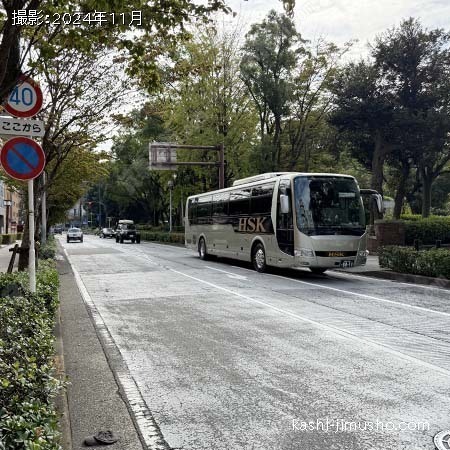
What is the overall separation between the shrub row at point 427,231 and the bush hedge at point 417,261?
32.1 feet

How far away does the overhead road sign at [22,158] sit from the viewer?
664cm

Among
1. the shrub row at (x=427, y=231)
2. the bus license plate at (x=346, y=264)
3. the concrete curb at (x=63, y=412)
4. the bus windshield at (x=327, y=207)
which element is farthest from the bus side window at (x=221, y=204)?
the concrete curb at (x=63, y=412)

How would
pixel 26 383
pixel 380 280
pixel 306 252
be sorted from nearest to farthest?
1. pixel 26 383
2. pixel 306 252
3. pixel 380 280

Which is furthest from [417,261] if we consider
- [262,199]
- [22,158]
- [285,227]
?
[22,158]

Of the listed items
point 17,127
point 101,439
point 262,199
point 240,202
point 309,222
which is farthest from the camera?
point 240,202

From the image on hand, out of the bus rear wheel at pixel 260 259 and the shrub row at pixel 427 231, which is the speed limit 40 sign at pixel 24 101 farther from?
the shrub row at pixel 427 231

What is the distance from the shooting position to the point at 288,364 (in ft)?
19.1

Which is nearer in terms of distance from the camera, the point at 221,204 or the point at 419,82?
the point at 221,204

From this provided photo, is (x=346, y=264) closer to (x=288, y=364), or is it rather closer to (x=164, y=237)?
(x=288, y=364)

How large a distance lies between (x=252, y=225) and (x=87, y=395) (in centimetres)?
1336

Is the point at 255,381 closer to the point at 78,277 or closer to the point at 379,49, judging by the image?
the point at 78,277

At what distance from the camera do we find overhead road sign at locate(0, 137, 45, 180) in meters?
6.64

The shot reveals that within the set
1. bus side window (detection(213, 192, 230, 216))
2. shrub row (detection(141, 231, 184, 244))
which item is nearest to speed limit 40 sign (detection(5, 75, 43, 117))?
bus side window (detection(213, 192, 230, 216))

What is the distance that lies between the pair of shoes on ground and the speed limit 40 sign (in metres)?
4.49
